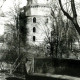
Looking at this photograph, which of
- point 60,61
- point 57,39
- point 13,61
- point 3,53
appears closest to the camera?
point 60,61

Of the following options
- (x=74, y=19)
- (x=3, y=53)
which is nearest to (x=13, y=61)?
(x=3, y=53)

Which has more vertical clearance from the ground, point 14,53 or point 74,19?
point 74,19

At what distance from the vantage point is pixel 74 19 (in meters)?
13.5

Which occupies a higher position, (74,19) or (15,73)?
(74,19)

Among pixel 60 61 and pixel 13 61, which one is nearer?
pixel 60 61

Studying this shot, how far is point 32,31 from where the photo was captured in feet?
279

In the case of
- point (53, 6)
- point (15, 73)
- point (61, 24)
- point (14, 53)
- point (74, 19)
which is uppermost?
point (53, 6)

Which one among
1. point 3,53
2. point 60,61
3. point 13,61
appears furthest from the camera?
point 3,53

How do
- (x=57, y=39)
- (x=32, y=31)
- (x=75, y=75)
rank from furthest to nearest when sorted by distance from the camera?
(x=32, y=31), (x=57, y=39), (x=75, y=75)

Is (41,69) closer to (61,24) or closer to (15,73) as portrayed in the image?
(15,73)

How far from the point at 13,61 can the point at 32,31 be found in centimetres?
6211

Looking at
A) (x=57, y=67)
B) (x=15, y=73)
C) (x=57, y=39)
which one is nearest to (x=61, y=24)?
(x=57, y=39)

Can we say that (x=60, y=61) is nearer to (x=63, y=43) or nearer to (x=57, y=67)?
(x=57, y=67)

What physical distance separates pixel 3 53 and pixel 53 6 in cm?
1301
